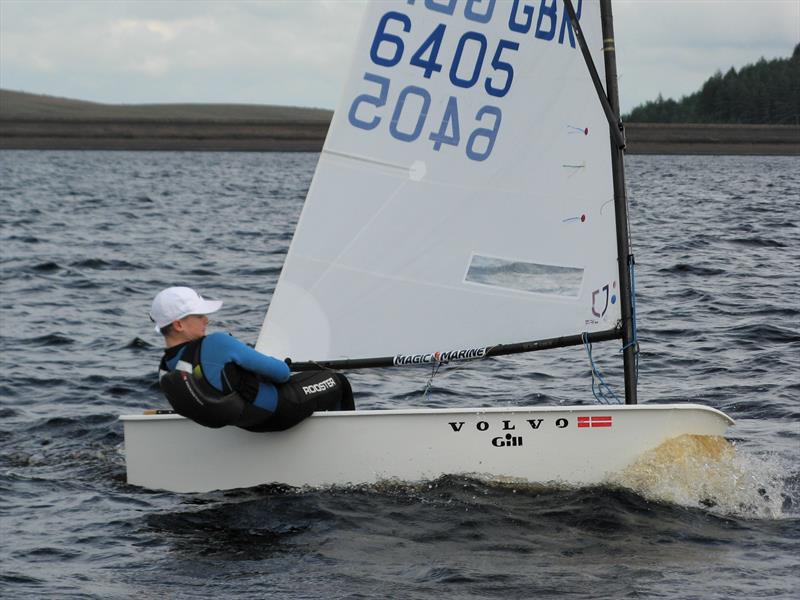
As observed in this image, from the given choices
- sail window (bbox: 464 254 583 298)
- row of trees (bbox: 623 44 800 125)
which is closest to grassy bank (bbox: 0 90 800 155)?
row of trees (bbox: 623 44 800 125)

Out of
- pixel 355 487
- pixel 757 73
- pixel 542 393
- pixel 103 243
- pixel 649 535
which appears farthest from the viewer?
pixel 757 73

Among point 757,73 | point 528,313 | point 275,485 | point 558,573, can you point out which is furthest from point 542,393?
point 757,73

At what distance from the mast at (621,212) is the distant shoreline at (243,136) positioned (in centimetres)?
6817

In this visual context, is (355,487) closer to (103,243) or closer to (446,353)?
(446,353)

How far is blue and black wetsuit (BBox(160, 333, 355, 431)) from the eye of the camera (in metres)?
5.97

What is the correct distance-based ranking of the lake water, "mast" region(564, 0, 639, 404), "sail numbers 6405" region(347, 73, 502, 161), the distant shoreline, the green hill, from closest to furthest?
the lake water
"mast" region(564, 0, 639, 404)
"sail numbers 6405" region(347, 73, 502, 161)
the distant shoreline
the green hill

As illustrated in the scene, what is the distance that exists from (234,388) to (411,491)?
1102mm

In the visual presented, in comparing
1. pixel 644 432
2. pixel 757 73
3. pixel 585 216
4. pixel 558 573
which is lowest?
pixel 558 573

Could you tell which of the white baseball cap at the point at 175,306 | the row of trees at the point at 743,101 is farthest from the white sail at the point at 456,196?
the row of trees at the point at 743,101

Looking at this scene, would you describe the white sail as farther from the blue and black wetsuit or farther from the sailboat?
the blue and black wetsuit

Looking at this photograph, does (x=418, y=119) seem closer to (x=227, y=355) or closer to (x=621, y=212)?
(x=621, y=212)

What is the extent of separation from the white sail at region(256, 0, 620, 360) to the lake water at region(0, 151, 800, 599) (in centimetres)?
95

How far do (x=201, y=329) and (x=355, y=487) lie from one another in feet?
3.91

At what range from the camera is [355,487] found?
253 inches
